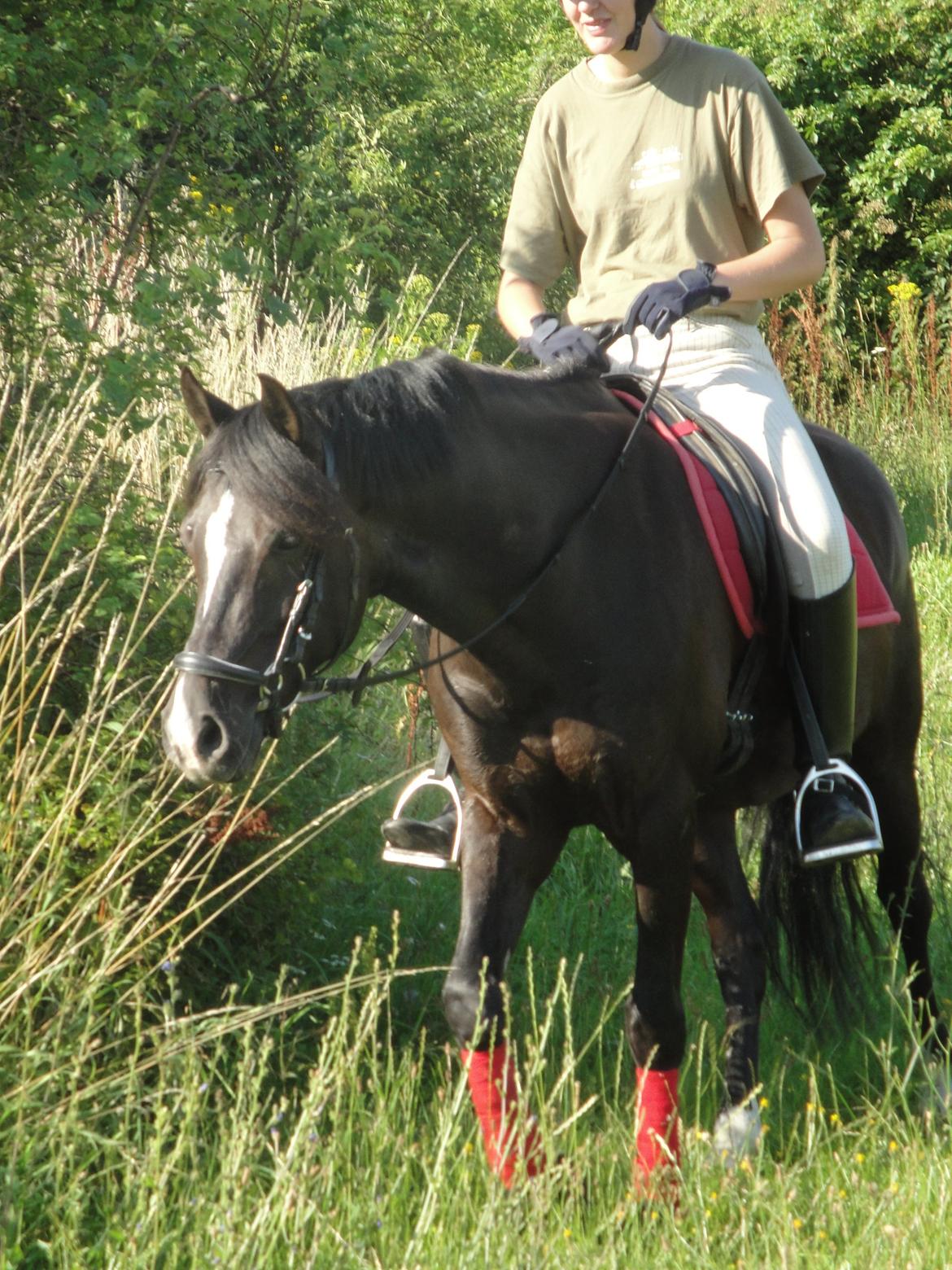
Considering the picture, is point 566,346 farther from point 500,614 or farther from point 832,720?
point 832,720

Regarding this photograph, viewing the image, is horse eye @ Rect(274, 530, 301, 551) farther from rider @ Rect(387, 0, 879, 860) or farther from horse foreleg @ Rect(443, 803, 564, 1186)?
rider @ Rect(387, 0, 879, 860)

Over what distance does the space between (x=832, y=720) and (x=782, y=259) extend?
124cm

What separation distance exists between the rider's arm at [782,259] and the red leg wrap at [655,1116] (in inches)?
78.6

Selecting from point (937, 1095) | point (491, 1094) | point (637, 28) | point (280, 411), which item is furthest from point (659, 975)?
point (637, 28)

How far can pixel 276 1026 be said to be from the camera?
4402 millimetres

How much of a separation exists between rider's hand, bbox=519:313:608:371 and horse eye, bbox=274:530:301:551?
3.86ft

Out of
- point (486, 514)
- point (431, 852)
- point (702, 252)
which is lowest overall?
point (431, 852)

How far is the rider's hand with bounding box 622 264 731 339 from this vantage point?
3.84 m

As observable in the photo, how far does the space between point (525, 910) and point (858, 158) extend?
14.0 m

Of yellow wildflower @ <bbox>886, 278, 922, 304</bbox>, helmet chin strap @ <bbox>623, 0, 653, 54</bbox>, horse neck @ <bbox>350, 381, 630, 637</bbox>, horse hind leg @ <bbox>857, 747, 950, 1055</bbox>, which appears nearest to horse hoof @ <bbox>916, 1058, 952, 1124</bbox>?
horse hind leg @ <bbox>857, 747, 950, 1055</bbox>

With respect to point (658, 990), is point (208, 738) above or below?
above

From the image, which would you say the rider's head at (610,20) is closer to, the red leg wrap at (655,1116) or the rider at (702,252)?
the rider at (702,252)

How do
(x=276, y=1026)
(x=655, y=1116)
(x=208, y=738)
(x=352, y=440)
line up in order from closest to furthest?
(x=208, y=738)
(x=352, y=440)
(x=655, y=1116)
(x=276, y=1026)

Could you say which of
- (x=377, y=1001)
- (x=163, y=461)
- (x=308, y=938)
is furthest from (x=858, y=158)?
(x=377, y=1001)
